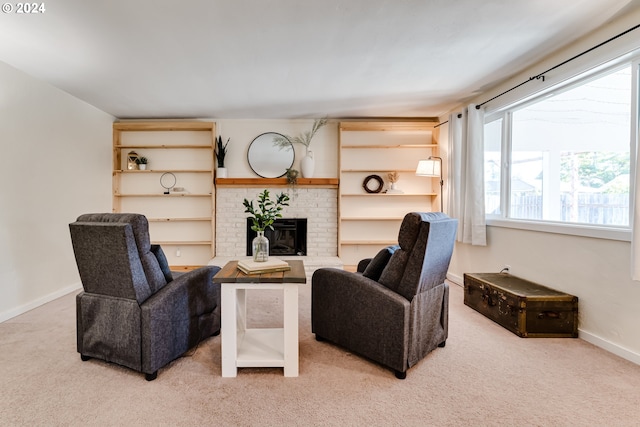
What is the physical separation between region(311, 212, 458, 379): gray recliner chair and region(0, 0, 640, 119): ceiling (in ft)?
4.66

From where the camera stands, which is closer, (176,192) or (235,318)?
(235,318)

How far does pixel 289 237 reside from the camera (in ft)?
15.7

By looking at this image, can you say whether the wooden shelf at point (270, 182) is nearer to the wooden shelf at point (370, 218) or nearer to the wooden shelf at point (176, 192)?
the wooden shelf at point (176, 192)

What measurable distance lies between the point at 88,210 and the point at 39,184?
2.79ft

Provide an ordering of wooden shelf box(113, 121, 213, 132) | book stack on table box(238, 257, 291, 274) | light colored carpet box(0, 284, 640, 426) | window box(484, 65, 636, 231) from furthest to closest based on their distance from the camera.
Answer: wooden shelf box(113, 121, 213, 132)
window box(484, 65, 636, 231)
book stack on table box(238, 257, 291, 274)
light colored carpet box(0, 284, 640, 426)

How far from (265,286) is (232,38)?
1894 millimetres

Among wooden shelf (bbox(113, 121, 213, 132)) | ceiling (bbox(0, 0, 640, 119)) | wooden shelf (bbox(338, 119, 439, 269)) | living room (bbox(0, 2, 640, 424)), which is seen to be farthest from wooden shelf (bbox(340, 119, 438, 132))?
wooden shelf (bbox(113, 121, 213, 132))

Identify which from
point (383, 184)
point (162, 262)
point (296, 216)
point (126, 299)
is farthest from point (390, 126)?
point (126, 299)

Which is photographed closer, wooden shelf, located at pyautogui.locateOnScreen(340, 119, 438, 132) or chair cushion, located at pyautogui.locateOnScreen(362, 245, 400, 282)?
chair cushion, located at pyautogui.locateOnScreen(362, 245, 400, 282)

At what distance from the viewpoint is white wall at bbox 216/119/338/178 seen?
4.81 metres

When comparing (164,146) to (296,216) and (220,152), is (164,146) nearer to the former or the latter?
(220,152)

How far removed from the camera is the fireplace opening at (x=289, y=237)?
475cm

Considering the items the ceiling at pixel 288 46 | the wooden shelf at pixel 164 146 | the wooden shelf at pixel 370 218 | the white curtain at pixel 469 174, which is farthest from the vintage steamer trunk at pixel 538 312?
the wooden shelf at pixel 164 146

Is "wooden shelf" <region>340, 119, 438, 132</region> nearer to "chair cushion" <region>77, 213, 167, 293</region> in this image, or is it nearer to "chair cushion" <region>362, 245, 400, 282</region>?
"chair cushion" <region>362, 245, 400, 282</region>
